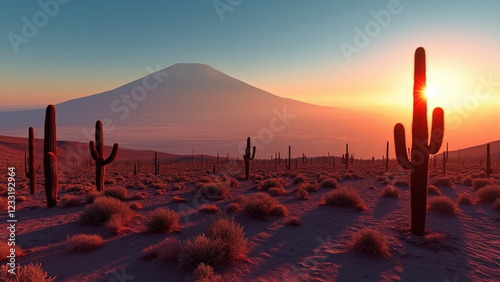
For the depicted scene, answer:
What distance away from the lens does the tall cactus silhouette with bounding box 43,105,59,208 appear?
12953 mm

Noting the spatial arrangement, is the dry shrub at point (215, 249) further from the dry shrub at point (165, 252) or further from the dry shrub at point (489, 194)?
the dry shrub at point (489, 194)

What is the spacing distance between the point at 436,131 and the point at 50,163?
15903mm

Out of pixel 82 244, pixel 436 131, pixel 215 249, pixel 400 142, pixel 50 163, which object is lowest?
pixel 82 244

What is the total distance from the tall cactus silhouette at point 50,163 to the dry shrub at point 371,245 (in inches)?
Answer: 528

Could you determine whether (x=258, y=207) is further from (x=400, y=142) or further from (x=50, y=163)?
(x=50, y=163)

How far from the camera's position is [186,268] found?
6188 mm

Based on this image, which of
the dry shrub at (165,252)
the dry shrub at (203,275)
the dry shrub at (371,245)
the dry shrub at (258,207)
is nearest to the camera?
the dry shrub at (203,275)

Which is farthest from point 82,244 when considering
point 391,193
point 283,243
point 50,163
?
point 391,193

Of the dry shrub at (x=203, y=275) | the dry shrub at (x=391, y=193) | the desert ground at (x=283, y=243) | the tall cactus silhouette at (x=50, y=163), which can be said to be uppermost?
the tall cactus silhouette at (x=50, y=163)

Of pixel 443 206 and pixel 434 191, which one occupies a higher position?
pixel 443 206

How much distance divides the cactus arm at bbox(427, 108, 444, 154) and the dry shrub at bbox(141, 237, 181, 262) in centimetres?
787

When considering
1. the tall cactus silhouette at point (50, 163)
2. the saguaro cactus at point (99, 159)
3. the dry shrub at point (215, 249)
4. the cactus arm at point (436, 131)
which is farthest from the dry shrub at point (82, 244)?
the cactus arm at point (436, 131)

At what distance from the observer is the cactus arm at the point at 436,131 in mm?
8406

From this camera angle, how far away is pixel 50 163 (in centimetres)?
1293
